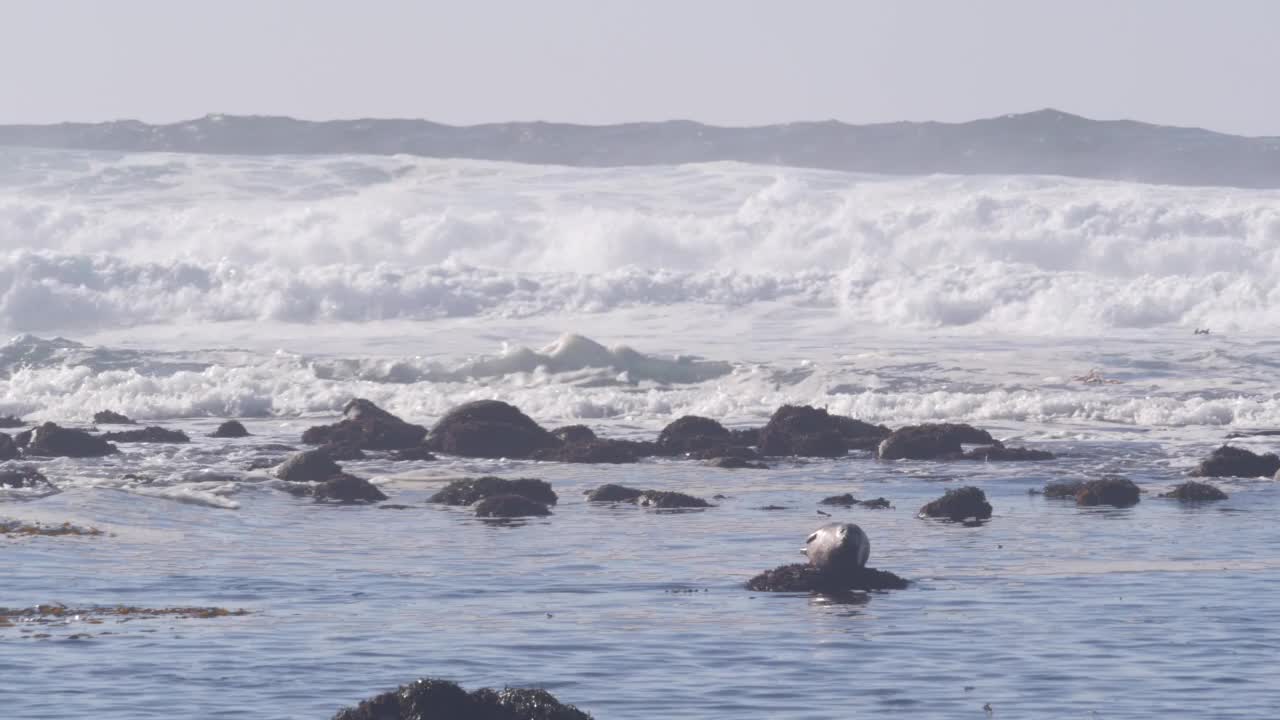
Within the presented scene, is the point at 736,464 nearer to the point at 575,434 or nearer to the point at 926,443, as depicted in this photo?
the point at 926,443

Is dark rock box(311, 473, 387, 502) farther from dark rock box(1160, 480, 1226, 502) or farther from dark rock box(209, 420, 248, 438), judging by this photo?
dark rock box(209, 420, 248, 438)

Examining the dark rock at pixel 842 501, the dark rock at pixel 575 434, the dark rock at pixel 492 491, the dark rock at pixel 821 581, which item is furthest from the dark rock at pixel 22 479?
the dark rock at pixel 821 581

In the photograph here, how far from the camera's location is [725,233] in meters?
82.4

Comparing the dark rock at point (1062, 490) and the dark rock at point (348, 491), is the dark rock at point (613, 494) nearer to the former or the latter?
the dark rock at point (348, 491)

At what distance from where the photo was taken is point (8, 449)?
3619cm

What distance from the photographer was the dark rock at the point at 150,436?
40.0 metres

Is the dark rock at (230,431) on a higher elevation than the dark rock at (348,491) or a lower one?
lower

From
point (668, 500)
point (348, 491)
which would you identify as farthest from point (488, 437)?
point (668, 500)

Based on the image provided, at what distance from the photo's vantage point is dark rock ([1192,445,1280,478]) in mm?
32531

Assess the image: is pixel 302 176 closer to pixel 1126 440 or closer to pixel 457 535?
pixel 1126 440

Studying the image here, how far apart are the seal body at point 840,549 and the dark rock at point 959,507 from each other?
7132 mm

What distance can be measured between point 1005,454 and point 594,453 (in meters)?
7.01

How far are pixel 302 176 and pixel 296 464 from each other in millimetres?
65478

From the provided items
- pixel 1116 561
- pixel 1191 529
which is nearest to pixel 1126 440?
pixel 1191 529
